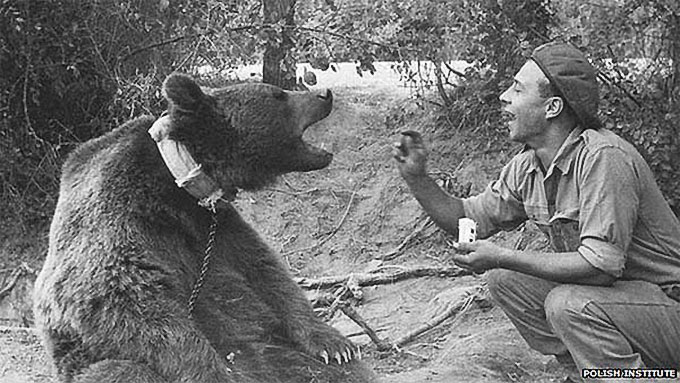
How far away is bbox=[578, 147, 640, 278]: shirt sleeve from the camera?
444 cm

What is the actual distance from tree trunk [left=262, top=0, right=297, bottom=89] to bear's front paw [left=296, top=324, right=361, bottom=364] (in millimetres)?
3680

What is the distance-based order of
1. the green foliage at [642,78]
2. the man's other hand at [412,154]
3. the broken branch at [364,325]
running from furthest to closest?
the green foliage at [642,78]
the broken branch at [364,325]
the man's other hand at [412,154]

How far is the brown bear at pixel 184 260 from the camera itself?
4750 millimetres

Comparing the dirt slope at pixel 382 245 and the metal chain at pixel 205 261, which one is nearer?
the metal chain at pixel 205 261

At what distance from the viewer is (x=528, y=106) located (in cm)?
492

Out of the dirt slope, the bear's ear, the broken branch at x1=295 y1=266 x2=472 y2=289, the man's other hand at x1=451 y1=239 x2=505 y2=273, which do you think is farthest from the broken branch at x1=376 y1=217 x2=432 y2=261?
the man's other hand at x1=451 y1=239 x2=505 y2=273

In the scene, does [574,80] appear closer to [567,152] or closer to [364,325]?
[567,152]

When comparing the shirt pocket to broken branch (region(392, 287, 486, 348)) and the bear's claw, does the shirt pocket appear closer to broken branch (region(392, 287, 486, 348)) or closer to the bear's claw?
the bear's claw

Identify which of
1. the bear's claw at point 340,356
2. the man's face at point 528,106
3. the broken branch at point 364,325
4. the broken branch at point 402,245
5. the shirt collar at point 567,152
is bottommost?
the broken branch at point 402,245

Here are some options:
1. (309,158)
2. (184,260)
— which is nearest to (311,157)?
(309,158)

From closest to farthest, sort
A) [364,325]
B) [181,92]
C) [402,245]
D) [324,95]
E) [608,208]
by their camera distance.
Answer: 1. [608,208]
2. [181,92]
3. [324,95]
4. [364,325]
5. [402,245]

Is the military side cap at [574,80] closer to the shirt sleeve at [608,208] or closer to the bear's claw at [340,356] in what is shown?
the shirt sleeve at [608,208]

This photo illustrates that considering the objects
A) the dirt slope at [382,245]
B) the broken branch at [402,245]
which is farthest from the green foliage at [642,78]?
the broken branch at [402,245]

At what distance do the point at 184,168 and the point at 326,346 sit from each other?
49.9 inches
